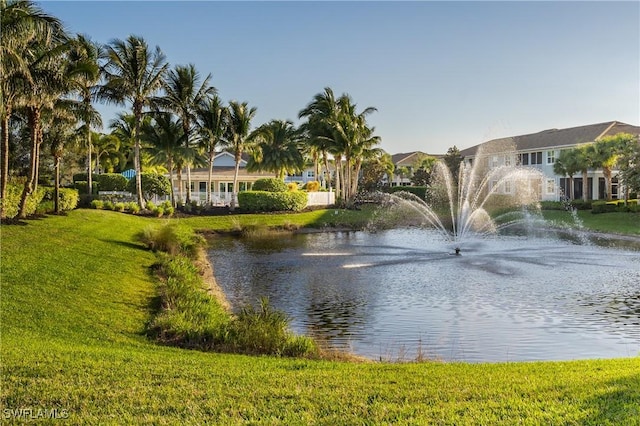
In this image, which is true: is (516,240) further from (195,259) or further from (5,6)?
(5,6)

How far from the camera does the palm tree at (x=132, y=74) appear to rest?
39219 millimetres

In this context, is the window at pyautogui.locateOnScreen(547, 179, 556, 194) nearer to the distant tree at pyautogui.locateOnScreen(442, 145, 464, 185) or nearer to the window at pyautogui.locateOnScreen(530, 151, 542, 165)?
the window at pyautogui.locateOnScreen(530, 151, 542, 165)

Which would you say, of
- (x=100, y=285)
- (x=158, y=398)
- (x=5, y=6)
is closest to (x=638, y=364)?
(x=158, y=398)

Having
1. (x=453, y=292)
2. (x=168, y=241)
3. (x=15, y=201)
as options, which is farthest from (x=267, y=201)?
(x=453, y=292)

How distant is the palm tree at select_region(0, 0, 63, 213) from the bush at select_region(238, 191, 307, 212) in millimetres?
26237

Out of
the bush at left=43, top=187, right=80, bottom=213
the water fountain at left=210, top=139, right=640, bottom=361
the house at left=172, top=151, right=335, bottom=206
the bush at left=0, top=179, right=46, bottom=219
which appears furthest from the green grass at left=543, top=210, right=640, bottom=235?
the bush at left=0, top=179, right=46, bottom=219

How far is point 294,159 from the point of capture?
226ft

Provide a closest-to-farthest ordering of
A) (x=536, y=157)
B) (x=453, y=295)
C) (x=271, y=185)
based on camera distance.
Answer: (x=453, y=295) → (x=271, y=185) → (x=536, y=157)

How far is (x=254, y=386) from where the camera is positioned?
727cm

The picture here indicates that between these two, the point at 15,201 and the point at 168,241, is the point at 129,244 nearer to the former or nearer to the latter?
the point at 168,241

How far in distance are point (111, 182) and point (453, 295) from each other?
4474cm

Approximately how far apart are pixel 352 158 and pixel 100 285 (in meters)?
46.3

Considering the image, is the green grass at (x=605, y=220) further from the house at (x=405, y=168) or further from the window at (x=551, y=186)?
the house at (x=405, y=168)

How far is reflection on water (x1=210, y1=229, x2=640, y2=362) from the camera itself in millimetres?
12336
